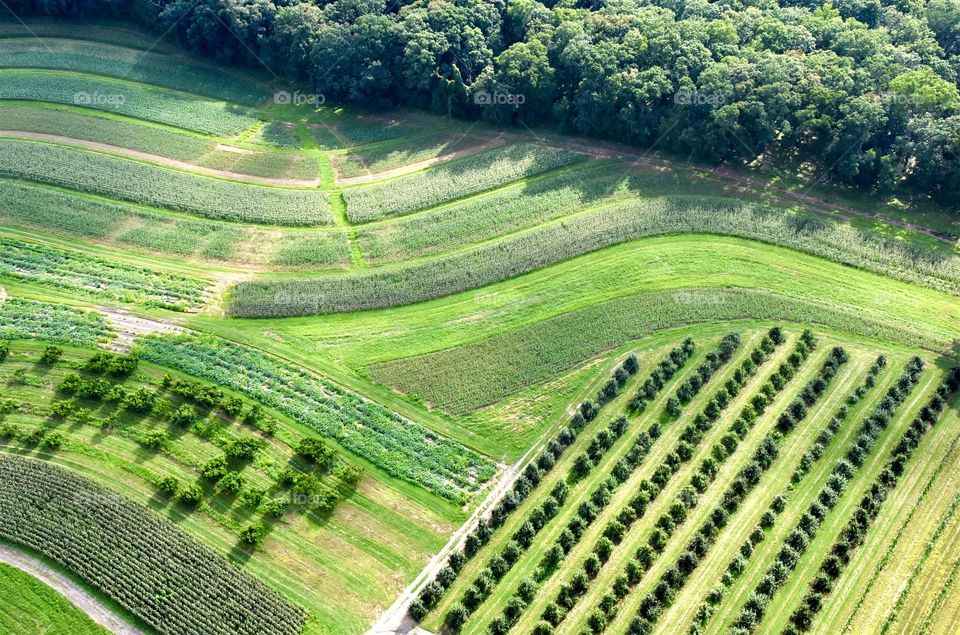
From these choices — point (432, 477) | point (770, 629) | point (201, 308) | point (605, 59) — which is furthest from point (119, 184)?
point (770, 629)

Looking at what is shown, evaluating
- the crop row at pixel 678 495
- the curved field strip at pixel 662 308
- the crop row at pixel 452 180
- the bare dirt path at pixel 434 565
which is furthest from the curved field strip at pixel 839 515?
the crop row at pixel 452 180

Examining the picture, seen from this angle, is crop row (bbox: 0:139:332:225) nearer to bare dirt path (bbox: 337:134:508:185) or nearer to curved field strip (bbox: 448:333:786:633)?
bare dirt path (bbox: 337:134:508:185)

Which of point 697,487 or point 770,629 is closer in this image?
point 770,629

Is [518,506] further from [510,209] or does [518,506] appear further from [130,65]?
[130,65]

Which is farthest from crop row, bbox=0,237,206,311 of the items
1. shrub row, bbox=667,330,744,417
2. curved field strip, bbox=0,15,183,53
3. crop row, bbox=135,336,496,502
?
shrub row, bbox=667,330,744,417

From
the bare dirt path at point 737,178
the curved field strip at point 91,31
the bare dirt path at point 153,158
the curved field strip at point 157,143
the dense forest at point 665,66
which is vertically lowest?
the bare dirt path at point 153,158

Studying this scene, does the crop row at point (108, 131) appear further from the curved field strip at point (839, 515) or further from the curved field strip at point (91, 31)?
the curved field strip at point (839, 515)

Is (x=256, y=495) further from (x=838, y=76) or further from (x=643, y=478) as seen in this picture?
(x=838, y=76)
